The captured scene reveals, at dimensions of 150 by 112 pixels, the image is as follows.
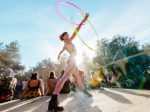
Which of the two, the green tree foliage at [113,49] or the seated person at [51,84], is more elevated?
the green tree foliage at [113,49]

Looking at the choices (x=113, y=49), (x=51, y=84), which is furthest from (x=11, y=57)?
(x=51, y=84)

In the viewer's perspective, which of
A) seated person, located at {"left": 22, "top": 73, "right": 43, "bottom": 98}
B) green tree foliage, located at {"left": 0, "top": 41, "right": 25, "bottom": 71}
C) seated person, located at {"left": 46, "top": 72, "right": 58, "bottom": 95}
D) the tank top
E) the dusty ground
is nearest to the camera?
the dusty ground

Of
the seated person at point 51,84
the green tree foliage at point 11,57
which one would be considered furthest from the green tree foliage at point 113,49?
the seated person at point 51,84

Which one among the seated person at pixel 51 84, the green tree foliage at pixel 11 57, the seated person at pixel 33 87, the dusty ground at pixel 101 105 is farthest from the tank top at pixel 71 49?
the green tree foliage at pixel 11 57

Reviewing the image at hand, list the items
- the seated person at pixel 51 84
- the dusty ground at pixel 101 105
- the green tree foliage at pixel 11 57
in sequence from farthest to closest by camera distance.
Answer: the green tree foliage at pixel 11 57 → the seated person at pixel 51 84 → the dusty ground at pixel 101 105

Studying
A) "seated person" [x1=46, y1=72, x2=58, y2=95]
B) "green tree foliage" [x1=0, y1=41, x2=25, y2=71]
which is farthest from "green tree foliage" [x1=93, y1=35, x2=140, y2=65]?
"seated person" [x1=46, y1=72, x2=58, y2=95]

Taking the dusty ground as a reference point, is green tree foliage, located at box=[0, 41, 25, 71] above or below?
above

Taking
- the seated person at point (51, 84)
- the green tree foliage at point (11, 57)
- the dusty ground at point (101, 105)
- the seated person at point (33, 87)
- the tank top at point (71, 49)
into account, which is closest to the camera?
the dusty ground at point (101, 105)

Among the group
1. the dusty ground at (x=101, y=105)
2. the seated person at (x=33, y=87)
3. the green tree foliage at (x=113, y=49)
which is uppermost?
the green tree foliage at (x=113, y=49)

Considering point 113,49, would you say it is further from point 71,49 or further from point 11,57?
point 71,49

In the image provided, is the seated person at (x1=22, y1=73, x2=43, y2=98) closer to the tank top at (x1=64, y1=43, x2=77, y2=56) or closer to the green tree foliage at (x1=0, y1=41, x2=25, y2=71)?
the tank top at (x1=64, y1=43, x2=77, y2=56)

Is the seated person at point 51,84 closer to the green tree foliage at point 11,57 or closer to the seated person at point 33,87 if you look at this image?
the seated person at point 33,87

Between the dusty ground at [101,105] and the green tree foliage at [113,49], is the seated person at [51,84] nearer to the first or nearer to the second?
the dusty ground at [101,105]

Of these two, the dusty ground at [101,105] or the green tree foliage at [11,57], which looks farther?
the green tree foliage at [11,57]
